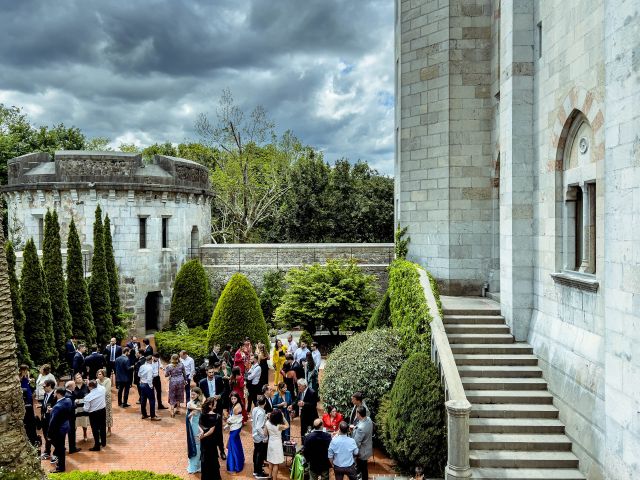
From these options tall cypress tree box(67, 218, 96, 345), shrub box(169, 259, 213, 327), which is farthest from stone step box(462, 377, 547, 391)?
shrub box(169, 259, 213, 327)

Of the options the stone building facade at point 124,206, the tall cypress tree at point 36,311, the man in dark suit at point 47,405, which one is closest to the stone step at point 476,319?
the man in dark suit at point 47,405

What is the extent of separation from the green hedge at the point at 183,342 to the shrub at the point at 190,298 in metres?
0.85

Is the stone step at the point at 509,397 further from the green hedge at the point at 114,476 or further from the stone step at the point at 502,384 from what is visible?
the green hedge at the point at 114,476

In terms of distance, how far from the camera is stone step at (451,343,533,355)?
1186 cm

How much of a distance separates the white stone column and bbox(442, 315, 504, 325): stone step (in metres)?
4.16

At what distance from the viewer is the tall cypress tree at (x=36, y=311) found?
16062 mm

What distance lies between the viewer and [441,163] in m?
16.2

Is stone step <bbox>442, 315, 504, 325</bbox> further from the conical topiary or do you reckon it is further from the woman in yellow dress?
the conical topiary

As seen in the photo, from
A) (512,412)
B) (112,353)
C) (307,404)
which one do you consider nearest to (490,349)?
(512,412)

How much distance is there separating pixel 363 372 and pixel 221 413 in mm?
3305

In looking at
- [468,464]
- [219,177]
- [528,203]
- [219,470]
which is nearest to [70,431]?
[219,470]

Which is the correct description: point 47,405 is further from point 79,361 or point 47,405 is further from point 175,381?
point 79,361

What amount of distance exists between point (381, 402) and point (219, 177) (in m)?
31.1

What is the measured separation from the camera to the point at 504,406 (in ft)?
35.0
